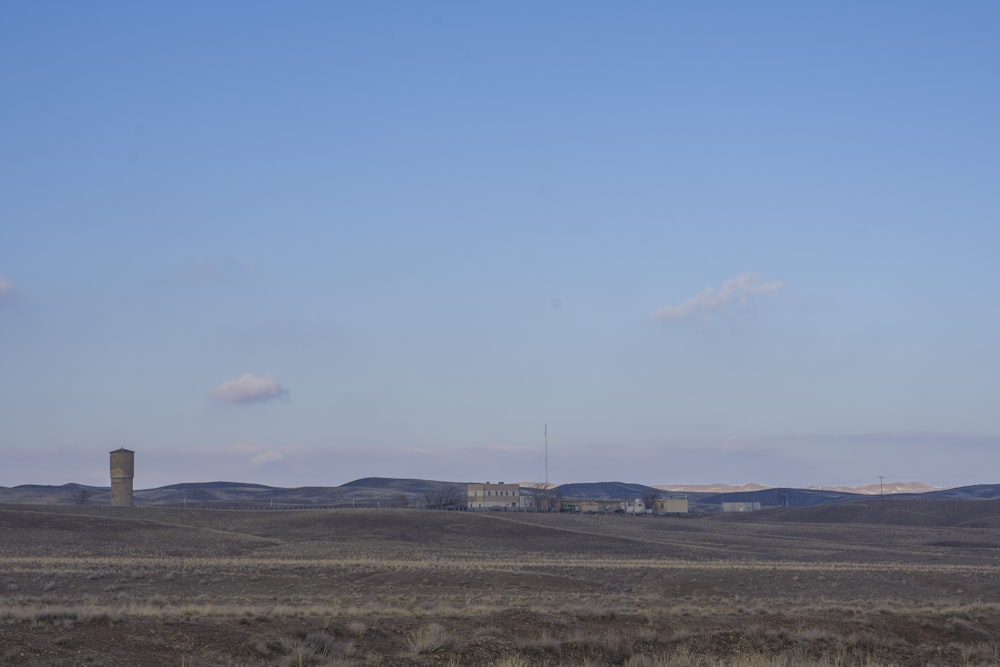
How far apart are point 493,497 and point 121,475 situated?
6272 cm

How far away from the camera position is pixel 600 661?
20969 millimetres

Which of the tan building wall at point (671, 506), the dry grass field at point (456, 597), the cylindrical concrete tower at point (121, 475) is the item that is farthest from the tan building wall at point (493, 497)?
the dry grass field at point (456, 597)

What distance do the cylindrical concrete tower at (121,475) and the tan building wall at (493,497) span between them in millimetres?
57002

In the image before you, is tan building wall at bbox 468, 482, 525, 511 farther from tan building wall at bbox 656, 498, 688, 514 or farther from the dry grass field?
the dry grass field

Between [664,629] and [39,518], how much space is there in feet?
262

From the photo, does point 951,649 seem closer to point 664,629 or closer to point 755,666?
point 664,629

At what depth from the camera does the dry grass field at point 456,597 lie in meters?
20.3

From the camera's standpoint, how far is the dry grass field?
20266 millimetres

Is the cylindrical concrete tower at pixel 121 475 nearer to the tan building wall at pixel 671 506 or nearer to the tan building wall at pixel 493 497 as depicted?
the tan building wall at pixel 493 497

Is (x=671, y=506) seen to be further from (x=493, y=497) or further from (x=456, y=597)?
(x=456, y=597)

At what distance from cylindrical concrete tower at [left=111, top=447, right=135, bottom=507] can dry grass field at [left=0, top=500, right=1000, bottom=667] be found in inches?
676

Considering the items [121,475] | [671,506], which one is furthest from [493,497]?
[121,475]

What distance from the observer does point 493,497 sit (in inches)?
6639

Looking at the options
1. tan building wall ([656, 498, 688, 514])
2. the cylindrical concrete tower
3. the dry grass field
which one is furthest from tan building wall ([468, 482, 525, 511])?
the dry grass field
